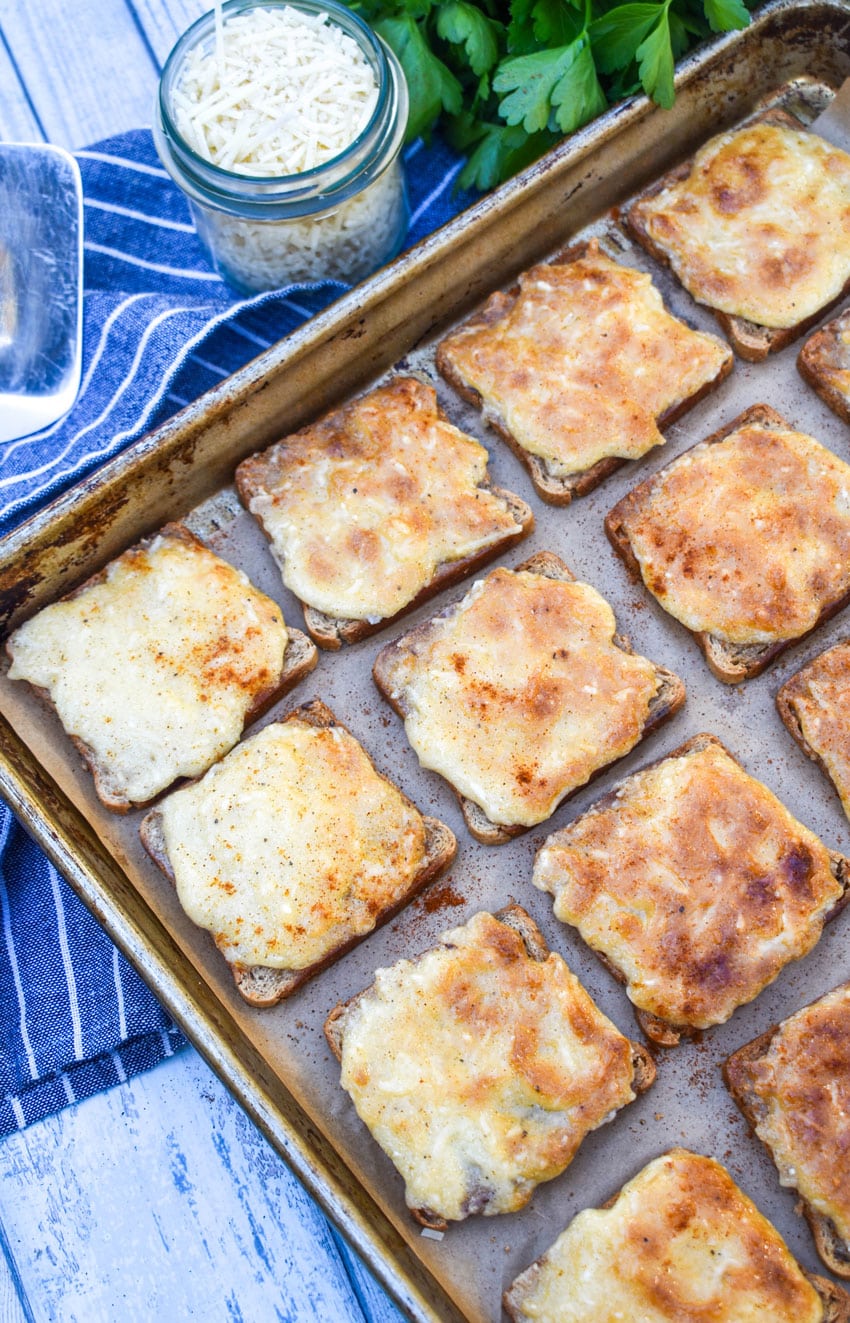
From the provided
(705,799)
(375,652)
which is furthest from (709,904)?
(375,652)

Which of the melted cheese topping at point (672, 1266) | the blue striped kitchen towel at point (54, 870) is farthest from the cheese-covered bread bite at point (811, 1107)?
the blue striped kitchen towel at point (54, 870)

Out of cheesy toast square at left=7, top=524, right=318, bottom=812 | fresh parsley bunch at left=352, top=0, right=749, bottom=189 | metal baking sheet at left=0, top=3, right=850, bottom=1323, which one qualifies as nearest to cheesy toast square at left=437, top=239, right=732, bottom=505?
metal baking sheet at left=0, top=3, right=850, bottom=1323

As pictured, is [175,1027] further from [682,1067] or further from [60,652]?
[682,1067]

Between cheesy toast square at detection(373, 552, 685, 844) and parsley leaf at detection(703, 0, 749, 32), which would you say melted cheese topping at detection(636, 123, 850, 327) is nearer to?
parsley leaf at detection(703, 0, 749, 32)

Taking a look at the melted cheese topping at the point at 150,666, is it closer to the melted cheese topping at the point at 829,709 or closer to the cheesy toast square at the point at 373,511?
the cheesy toast square at the point at 373,511

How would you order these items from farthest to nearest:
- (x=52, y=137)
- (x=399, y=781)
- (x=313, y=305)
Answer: (x=52, y=137) → (x=313, y=305) → (x=399, y=781)

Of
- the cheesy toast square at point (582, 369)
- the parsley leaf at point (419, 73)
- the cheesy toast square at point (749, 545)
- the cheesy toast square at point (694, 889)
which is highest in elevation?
the parsley leaf at point (419, 73)
